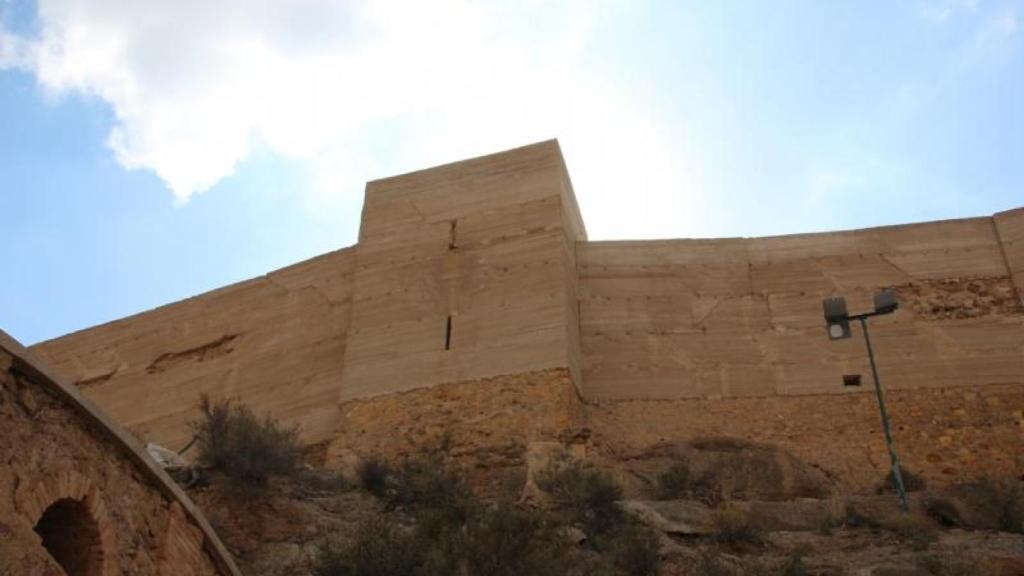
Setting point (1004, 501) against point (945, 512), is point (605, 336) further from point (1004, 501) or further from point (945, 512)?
point (1004, 501)

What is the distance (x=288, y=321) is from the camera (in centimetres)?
1653

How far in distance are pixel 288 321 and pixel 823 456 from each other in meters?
7.69

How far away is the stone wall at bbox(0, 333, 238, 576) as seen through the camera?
20.9 ft

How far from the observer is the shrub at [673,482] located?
12.5 metres

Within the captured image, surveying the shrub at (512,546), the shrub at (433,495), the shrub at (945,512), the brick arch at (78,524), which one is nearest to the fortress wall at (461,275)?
the shrub at (433,495)

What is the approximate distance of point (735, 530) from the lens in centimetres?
1066

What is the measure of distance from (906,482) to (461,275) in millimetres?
6071

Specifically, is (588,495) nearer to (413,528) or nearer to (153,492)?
(413,528)

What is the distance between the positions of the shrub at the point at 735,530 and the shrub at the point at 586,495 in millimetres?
→ 950

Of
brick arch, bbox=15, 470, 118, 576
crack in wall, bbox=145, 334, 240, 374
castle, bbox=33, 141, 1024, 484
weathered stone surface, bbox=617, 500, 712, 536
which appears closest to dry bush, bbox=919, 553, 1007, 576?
weathered stone surface, bbox=617, 500, 712, 536

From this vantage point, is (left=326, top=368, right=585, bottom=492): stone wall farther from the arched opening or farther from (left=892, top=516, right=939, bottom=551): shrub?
the arched opening

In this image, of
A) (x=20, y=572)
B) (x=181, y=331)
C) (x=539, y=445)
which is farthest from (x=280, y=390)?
(x=20, y=572)

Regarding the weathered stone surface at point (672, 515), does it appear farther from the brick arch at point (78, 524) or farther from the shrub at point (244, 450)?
the brick arch at point (78, 524)

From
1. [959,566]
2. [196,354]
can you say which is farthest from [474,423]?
[959,566]
